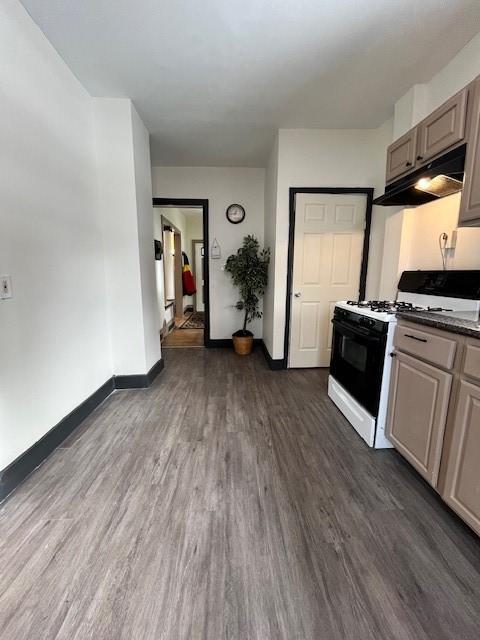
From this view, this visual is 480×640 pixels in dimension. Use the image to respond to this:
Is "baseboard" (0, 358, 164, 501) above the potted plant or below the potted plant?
below

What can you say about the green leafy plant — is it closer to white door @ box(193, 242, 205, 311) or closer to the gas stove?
the gas stove

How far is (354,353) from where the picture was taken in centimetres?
215

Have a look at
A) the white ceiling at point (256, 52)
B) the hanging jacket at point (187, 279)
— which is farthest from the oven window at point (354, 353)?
the hanging jacket at point (187, 279)

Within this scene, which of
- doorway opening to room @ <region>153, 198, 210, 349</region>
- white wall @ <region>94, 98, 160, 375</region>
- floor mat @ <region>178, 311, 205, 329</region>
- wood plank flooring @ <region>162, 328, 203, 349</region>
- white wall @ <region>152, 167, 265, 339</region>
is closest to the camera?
white wall @ <region>94, 98, 160, 375</region>

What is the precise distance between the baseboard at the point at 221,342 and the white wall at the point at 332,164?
1784 millimetres

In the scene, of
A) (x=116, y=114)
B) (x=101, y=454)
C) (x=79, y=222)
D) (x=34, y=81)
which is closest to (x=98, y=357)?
(x=101, y=454)

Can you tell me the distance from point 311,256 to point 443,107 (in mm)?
1669

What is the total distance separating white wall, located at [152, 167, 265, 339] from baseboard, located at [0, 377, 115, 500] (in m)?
2.32

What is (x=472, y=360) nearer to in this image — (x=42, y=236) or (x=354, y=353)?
(x=354, y=353)

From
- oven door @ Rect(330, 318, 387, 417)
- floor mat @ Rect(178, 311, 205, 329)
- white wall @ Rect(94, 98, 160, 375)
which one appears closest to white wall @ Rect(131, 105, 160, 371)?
white wall @ Rect(94, 98, 160, 375)

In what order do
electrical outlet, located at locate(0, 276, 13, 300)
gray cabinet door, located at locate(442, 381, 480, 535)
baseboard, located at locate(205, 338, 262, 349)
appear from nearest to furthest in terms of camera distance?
gray cabinet door, located at locate(442, 381, 480, 535) < electrical outlet, located at locate(0, 276, 13, 300) < baseboard, located at locate(205, 338, 262, 349)

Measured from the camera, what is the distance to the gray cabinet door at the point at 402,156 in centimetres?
195

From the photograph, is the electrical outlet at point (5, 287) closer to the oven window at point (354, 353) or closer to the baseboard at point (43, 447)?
the baseboard at point (43, 447)

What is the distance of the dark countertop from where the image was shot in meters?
1.23
